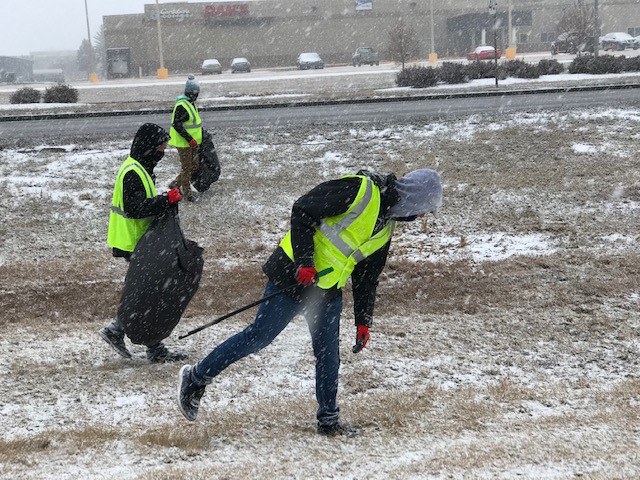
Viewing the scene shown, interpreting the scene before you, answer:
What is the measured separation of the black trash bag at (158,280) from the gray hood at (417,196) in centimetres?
185

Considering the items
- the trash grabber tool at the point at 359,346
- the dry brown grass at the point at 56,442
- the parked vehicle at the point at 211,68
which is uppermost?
the parked vehicle at the point at 211,68

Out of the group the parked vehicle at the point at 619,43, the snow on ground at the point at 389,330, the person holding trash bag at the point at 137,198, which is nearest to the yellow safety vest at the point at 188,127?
the snow on ground at the point at 389,330

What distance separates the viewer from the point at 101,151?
526 inches

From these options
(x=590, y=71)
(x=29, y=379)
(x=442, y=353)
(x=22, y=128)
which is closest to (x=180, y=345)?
(x=29, y=379)

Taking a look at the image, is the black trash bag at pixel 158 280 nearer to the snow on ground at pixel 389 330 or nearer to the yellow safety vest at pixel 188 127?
the snow on ground at pixel 389 330

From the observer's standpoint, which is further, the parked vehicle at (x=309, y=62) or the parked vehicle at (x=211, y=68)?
the parked vehicle at (x=211, y=68)

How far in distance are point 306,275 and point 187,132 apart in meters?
6.87

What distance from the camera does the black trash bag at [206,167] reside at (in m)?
10.8

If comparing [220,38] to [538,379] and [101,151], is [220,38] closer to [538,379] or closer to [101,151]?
[101,151]

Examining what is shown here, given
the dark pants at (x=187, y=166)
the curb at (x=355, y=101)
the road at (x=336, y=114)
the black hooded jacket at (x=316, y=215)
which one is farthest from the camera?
the curb at (x=355, y=101)

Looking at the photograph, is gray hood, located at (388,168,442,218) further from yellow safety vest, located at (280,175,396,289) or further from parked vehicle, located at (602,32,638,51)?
parked vehicle, located at (602,32,638,51)

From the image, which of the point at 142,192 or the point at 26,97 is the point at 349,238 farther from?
the point at 26,97

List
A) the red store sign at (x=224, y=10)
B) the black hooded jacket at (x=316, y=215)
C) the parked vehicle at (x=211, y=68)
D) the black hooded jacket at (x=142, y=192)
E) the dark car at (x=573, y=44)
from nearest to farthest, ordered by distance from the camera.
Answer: the black hooded jacket at (x=316, y=215) < the black hooded jacket at (x=142, y=192) < the dark car at (x=573, y=44) < the parked vehicle at (x=211, y=68) < the red store sign at (x=224, y=10)

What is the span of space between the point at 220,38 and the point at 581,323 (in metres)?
62.2
